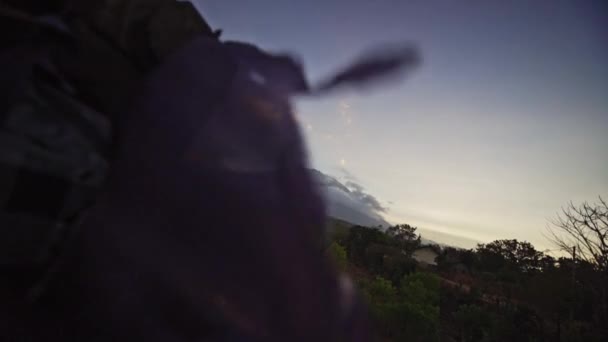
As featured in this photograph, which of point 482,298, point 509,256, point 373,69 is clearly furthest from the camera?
point 509,256

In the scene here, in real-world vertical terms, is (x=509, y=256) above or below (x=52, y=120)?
above

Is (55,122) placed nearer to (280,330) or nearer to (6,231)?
(6,231)

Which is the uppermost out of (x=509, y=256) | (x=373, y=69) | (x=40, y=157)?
(x=509, y=256)

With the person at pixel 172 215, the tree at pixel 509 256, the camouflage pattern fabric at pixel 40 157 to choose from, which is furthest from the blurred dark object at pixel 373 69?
the tree at pixel 509 256

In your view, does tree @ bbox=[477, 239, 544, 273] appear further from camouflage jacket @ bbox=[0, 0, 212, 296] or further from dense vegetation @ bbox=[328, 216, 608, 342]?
camouflage jacket @ bbox=[0, 0, 212, 296]

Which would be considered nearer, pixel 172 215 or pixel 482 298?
pixel 172 215

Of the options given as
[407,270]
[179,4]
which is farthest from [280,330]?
→ [407,270]

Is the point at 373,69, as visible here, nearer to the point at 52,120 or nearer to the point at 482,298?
the point at 52,120

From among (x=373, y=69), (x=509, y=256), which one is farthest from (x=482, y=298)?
(x=373, y=69)

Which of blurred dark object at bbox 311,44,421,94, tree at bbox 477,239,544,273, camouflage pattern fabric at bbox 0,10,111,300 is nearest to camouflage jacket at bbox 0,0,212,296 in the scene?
camouflage pattern fabric at bbox 0,10,111,300

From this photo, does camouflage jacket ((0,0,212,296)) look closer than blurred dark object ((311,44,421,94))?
Yes
